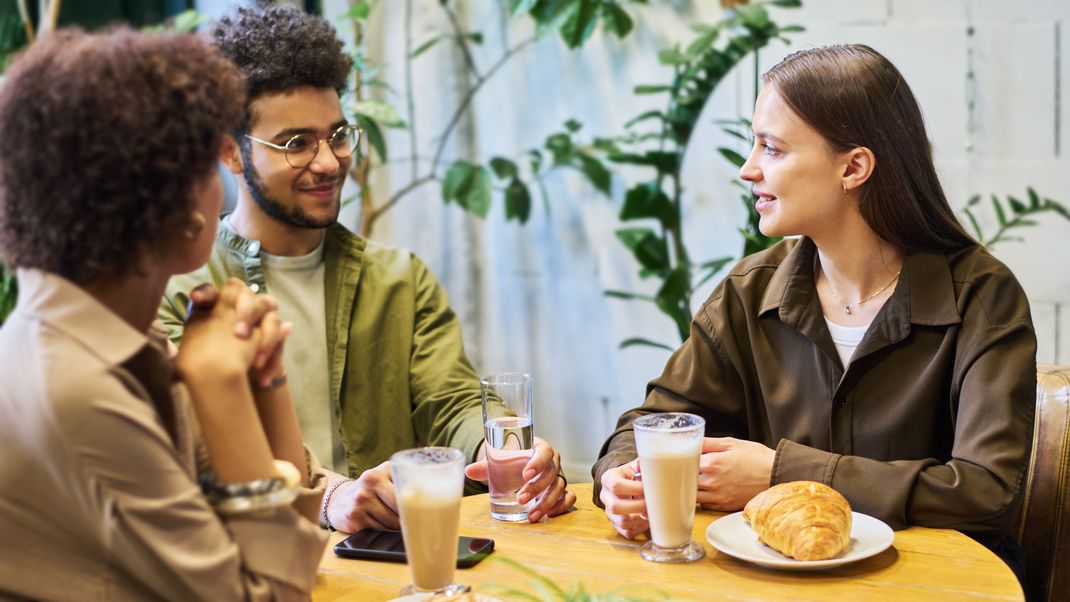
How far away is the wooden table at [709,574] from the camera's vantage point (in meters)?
1.18

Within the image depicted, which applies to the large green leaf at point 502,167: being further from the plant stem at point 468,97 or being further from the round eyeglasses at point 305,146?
the round eyeglasses at point 305,146

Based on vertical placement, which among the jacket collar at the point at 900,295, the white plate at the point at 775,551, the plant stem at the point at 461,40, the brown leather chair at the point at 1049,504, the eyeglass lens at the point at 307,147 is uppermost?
the plant stem at the point at 461,40

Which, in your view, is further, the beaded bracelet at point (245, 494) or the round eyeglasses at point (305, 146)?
the round eyeglasses at point (305, 146)

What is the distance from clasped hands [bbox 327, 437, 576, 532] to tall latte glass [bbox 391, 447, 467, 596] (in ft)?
0.77

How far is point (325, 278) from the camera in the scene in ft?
6.92

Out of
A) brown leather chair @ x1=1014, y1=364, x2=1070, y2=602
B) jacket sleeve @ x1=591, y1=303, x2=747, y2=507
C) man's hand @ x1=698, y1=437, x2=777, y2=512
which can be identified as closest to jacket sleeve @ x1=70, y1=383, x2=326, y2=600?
man's hand @ x1=698, y1=437, x2=777, y2=512

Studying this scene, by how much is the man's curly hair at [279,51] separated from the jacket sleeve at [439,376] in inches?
16.4

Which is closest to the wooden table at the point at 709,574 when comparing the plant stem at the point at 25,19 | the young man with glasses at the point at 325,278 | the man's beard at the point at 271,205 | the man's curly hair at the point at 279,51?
the young man with glasses at the point at 325,278

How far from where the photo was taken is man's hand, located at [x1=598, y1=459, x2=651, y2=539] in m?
1.35

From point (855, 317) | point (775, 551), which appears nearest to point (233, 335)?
point (775, 551)

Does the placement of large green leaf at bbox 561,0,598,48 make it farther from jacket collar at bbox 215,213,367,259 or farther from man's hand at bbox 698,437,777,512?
man's hand at bbox 698,437,777,512

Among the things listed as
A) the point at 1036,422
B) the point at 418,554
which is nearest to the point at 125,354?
the point at 418,554

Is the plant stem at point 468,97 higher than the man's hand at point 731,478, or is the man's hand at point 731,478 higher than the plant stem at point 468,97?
the plant stem at point 468,97

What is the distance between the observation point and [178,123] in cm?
93
